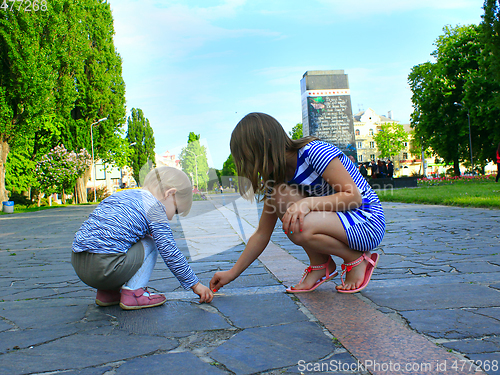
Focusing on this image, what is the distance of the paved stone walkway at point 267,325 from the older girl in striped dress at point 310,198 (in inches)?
7.5

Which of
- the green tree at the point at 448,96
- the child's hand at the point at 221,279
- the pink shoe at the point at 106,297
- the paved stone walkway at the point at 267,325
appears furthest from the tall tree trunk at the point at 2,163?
the green tree at the point at 448,96

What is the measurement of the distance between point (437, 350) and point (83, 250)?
6.07ft

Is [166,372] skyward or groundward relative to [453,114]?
groundward

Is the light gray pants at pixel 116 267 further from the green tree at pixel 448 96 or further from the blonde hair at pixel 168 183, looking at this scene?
the green tree at pixel 448 96

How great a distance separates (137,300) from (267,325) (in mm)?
856

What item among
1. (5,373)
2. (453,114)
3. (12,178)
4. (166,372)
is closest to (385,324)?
(166,372)

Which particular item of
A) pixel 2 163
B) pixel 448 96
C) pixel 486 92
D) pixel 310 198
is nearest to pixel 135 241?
pixel 310 198

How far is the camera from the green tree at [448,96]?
32.0 meters

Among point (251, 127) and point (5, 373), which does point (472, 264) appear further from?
point (5, 373)

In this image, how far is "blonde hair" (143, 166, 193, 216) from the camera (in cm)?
249

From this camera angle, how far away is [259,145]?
2.34m

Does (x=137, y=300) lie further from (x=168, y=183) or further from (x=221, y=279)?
(x=168, y=183)

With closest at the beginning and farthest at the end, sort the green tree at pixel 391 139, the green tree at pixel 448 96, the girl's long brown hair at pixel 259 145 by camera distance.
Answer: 1. the girl's long brown hair at pixel 259 145
2. the green tree at pixel 448 96
3. the green tree at pixel 391 139

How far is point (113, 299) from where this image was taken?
2635mm
